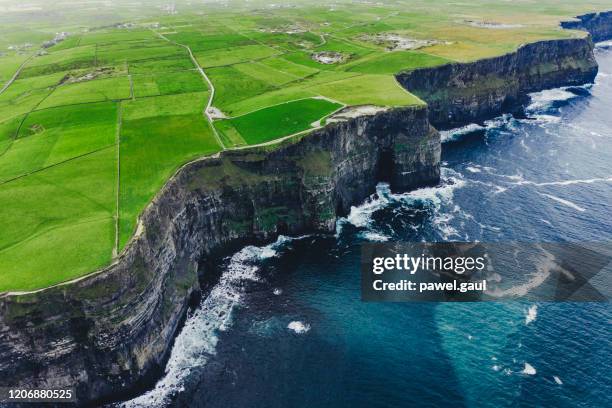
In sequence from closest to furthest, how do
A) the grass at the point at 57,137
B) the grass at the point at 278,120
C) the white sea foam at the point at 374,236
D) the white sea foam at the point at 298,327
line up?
the white sea foam at the point at 298,327, the grass at the point at 57,137, the white sea foam at the point at 374,236, the grass at the point at 278,120

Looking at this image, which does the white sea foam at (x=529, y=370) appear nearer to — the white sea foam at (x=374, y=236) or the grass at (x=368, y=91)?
the white sea foam at (x=374, y=236)

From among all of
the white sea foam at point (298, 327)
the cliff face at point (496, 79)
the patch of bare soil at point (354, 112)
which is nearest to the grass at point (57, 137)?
the patch of bare soil at point (354, 112)

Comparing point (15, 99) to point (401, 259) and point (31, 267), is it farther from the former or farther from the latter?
point (401, 259)

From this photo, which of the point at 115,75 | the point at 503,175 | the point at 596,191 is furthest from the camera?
the point at 115,75

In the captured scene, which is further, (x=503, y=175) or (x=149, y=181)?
(x=503, y=175)

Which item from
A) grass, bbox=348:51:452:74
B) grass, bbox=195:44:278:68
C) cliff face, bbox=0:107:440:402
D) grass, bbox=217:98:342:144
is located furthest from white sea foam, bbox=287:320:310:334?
grass, bbox=195:44:278:68

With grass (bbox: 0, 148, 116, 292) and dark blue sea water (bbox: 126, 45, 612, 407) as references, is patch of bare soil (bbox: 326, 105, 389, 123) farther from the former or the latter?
grass (bbox: 0, 148, 116, 292)

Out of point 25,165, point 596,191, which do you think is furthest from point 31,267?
point 596,191
